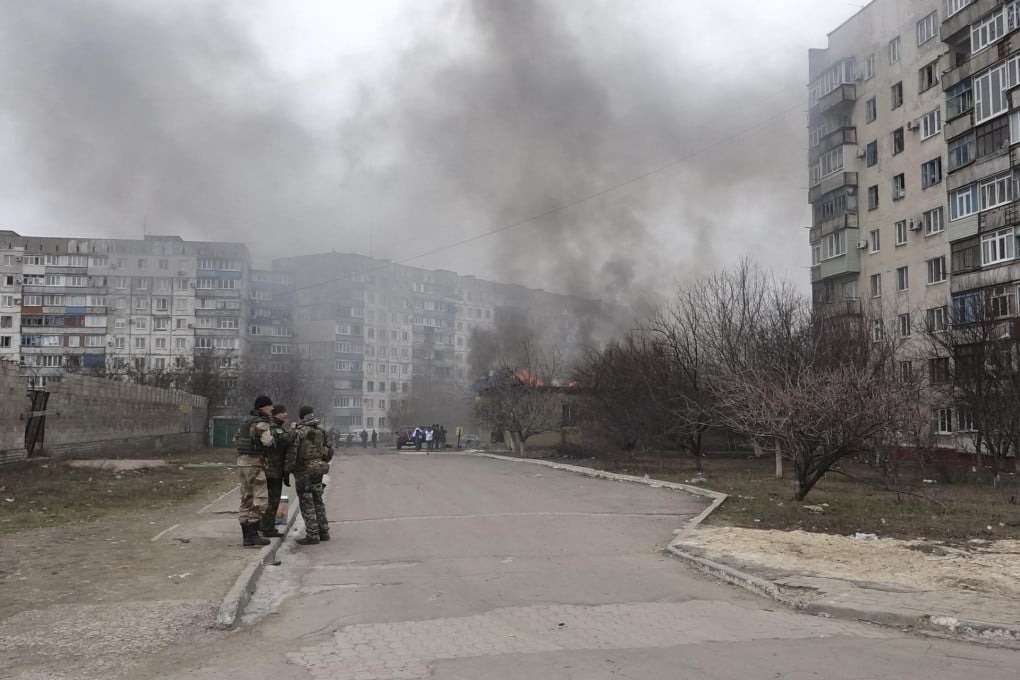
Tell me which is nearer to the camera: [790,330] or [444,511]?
[444,511]

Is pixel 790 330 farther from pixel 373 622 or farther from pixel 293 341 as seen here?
pixel 293 341

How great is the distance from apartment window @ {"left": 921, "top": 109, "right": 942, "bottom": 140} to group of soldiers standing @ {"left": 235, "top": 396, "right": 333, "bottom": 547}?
3407cm

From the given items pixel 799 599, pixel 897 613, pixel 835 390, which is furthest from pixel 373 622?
pixel 835 390

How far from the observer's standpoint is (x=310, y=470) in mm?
9852

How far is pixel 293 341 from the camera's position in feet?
154

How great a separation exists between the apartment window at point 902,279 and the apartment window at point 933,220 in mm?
1951

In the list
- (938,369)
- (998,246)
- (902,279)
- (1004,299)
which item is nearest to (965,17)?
(998,246)

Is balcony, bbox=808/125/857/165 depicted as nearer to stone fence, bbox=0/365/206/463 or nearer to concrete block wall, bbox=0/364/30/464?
stone fence, bbox=0/365/206/463

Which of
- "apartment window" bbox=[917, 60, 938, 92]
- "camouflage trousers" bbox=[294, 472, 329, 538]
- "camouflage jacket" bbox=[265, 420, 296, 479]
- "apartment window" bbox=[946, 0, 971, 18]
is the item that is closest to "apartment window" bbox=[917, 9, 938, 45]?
"apartment window" bbox=[917, 60, 938, 92]

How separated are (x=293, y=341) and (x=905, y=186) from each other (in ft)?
107

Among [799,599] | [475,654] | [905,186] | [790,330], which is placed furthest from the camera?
[905,186]

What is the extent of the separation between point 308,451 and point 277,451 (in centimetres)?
46

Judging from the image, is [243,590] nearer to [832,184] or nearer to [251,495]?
[251,495]

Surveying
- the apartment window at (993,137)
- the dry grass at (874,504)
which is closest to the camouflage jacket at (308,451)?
the dry grass at (874,504)
